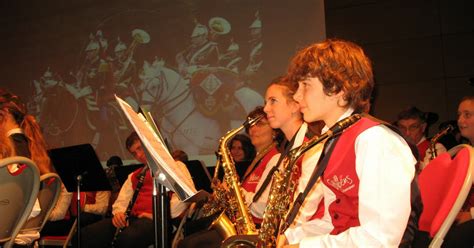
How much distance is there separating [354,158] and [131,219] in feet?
11.9

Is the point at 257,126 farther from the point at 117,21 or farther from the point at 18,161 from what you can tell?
the point at 117,21

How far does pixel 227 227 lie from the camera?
11.4 ft

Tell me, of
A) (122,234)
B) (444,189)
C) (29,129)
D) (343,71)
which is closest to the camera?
(444,189)

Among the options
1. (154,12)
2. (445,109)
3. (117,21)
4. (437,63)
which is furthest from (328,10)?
(117,21)

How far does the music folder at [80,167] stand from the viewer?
13.0 ft

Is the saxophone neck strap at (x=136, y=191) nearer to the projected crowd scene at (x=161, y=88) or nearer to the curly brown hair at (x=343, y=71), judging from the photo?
the projected crowd scene at (x=161, y=88)

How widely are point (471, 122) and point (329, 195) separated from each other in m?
2.32

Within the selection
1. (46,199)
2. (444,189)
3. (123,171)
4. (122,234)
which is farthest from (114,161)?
(444,189)

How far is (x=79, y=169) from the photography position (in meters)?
4.05

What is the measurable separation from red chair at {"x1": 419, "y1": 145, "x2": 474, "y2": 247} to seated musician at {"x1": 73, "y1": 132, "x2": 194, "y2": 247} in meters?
3.09

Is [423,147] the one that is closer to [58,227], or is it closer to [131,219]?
[131,219]

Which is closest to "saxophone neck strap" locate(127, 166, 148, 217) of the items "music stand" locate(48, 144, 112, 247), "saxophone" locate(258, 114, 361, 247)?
"music stand" locate(48, 144, 112, 247)

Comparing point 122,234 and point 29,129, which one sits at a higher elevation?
point 29,129

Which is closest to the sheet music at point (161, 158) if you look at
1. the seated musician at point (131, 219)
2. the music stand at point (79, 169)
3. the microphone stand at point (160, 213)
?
the microphone stand at point (160, 213)
